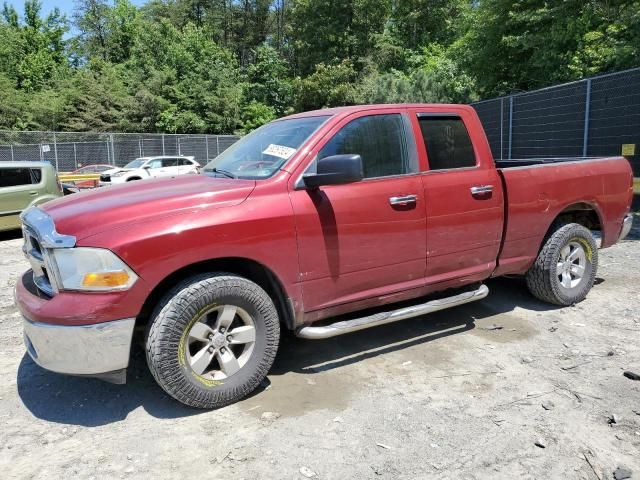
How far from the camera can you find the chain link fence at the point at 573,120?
10.4m

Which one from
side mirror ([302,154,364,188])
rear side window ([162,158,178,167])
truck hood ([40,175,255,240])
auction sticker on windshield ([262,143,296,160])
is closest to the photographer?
truck hood ([40,175,255,240])

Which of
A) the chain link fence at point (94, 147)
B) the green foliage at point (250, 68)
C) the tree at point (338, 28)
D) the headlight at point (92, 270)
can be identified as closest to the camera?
the headlight at point (92, 270)

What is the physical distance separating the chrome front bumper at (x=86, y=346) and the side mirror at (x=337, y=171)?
1.49 m

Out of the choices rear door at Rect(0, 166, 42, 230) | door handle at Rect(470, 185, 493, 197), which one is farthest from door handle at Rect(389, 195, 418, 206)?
rear door at Rect(0, 166, 42, 230)

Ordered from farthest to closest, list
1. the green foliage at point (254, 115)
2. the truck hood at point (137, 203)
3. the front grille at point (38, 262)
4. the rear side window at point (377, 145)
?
1. the green foliage at point (254, 115)
2. the rear side window at point (377, 145)
3. the front grille at point (38, 262)
4. the truck hood at point (137, 203)

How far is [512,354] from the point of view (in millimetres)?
4203

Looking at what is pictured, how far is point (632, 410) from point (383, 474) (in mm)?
1766

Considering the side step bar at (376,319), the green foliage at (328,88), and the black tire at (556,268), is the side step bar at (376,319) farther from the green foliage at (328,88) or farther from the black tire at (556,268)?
the green foliage at (328,88)

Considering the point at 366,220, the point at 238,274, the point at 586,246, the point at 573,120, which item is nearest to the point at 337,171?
the point at 366,220

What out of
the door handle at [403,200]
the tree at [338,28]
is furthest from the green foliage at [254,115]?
the door handle at [403,200]

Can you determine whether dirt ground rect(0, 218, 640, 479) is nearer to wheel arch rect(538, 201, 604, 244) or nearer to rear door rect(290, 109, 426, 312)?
rear door rect(290, 109, 426, 312)

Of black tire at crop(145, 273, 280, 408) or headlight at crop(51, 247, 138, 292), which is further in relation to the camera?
black tire at crop(145, 273, 280, 408)

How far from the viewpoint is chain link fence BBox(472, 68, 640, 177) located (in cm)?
1044

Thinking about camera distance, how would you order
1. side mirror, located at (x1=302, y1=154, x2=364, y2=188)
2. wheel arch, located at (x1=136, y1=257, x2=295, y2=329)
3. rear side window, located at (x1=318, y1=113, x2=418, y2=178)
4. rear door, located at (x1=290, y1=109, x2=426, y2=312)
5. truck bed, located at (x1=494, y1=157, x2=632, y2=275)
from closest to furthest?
1. wheel arch, located at (x1=136, y1=257, x2=295, y2=329)
2. side mirror, located at (x1=302, y1=154, x2=364, y2=188)
3. rear door, located at (x1=290, y1=109, x2=426, y2=312)
4. rear side window, located at (x1=318, y1=113, x2=418, y2=178)
5. truck bed, located at (x1=494, y1=157, x2=632, y2=275)
